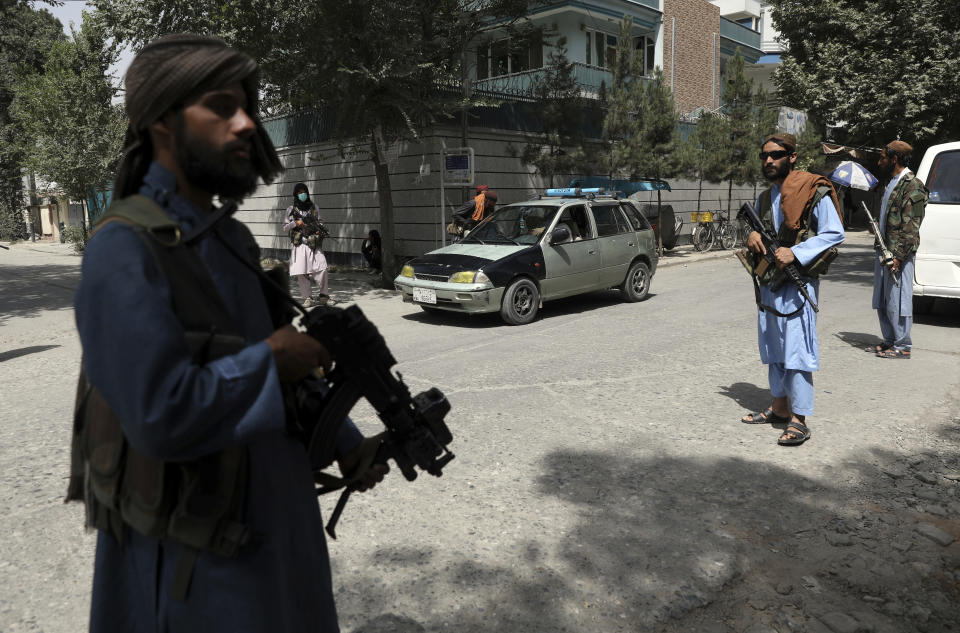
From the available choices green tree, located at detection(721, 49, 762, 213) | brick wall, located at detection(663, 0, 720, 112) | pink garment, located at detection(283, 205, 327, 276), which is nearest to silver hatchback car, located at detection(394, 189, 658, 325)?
pink garment, located at detection(283, 205, 327, 276)

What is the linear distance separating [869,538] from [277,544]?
3150mm

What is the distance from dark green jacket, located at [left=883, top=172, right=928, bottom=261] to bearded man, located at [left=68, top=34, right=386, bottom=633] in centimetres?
746

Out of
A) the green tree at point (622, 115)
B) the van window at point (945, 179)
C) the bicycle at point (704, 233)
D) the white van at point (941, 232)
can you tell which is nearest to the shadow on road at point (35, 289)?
the white van at point (941, 232)

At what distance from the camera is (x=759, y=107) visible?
2011cm

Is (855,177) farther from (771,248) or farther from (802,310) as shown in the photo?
(802,310)

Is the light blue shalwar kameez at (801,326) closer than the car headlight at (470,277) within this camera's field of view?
Yes

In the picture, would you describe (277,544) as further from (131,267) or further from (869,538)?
(869,538)

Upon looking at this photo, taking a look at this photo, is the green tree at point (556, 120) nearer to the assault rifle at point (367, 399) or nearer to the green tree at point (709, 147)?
the green tree at point (709, 147)

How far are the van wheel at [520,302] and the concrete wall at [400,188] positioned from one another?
5.17 metres

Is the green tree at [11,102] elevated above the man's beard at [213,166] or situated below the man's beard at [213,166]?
above

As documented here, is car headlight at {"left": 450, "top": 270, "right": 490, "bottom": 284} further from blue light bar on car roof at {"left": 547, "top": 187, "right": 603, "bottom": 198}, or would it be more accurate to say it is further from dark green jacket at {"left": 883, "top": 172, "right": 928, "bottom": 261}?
dark green jacket at {"left": 883, "top": 172, "right": 928, "bottom": 261}

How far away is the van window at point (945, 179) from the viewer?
29.8 feet

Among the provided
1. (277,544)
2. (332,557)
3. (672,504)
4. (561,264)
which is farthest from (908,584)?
(561,264)

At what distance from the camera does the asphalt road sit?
2.95 metres
